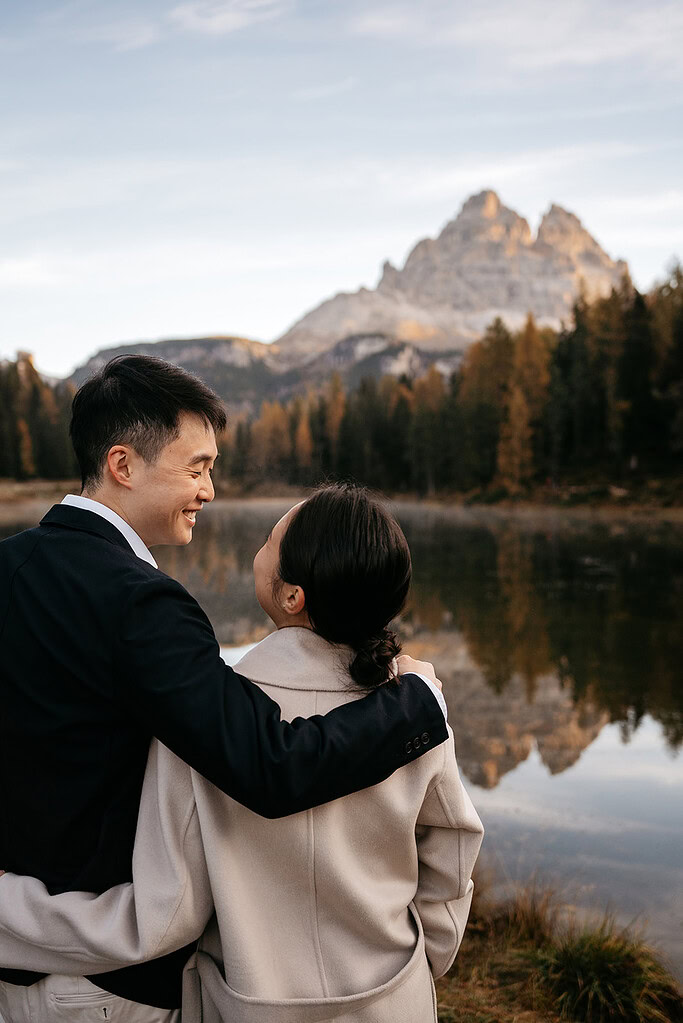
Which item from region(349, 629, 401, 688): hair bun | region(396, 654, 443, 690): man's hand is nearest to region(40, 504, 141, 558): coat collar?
region(349, 629, 401, 688): hair bun

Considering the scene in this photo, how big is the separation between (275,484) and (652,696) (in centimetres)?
7997

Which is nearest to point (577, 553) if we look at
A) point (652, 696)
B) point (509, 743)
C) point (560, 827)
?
A: point (652, 696)

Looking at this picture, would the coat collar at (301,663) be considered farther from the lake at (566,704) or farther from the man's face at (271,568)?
the lake at (566,704)

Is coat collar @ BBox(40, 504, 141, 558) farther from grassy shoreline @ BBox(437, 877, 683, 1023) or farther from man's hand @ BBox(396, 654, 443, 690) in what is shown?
grassy shoreline @ BBox(437, 877, 683, 1023)

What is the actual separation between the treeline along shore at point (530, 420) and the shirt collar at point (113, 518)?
30.6 metres

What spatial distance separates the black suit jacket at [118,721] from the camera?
1.39 meters

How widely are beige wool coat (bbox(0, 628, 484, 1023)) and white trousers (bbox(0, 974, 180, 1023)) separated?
0.04 meters

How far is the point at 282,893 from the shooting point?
1.54 m

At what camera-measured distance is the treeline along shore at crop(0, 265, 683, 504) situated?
39.8 metres

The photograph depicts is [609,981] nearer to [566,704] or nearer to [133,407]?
[133,407]

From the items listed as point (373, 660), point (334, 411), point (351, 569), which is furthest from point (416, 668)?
point (334, 411)

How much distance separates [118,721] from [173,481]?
0.48m

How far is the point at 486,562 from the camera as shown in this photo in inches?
755

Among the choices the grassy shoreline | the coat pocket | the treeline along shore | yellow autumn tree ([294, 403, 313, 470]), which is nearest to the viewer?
the coat pocket
